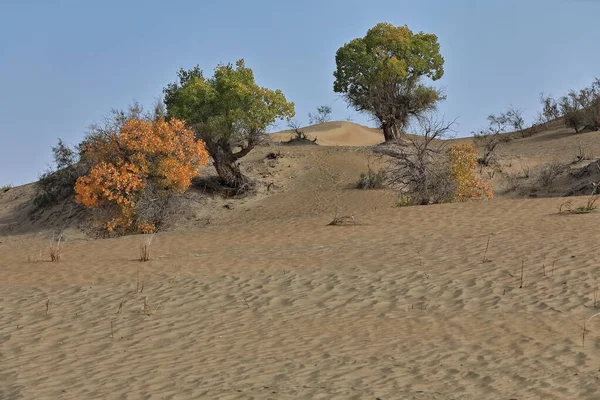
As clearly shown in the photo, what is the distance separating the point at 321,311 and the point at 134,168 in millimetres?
17164

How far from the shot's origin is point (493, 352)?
26.8 ft

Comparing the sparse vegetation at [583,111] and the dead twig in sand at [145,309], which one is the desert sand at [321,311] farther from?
the sparse vegetation at [583,111]

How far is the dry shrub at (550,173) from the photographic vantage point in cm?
3098

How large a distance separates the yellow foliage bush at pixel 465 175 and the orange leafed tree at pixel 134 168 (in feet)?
28.4

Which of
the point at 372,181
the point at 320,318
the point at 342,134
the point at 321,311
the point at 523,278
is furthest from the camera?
the point at 342,134

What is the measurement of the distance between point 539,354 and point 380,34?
1394 inches

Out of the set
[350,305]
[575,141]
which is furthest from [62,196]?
[350,305]

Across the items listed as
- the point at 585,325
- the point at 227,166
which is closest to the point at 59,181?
the point at 227,166

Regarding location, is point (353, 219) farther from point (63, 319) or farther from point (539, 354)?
point (539, 354)

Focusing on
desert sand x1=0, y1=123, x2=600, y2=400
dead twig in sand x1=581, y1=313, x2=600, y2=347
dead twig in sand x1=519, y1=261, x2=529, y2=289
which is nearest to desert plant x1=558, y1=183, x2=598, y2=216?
desert sand x1=0, y1=123, x2=600, y2=400

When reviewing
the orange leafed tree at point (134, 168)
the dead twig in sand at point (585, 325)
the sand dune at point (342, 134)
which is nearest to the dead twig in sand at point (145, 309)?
the dead twig in sand at point (585, 325)

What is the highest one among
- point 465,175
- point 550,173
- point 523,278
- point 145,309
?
point 465,175

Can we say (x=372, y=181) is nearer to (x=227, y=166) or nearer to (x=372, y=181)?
(x=372, y=181)

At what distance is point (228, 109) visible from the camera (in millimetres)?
31953
